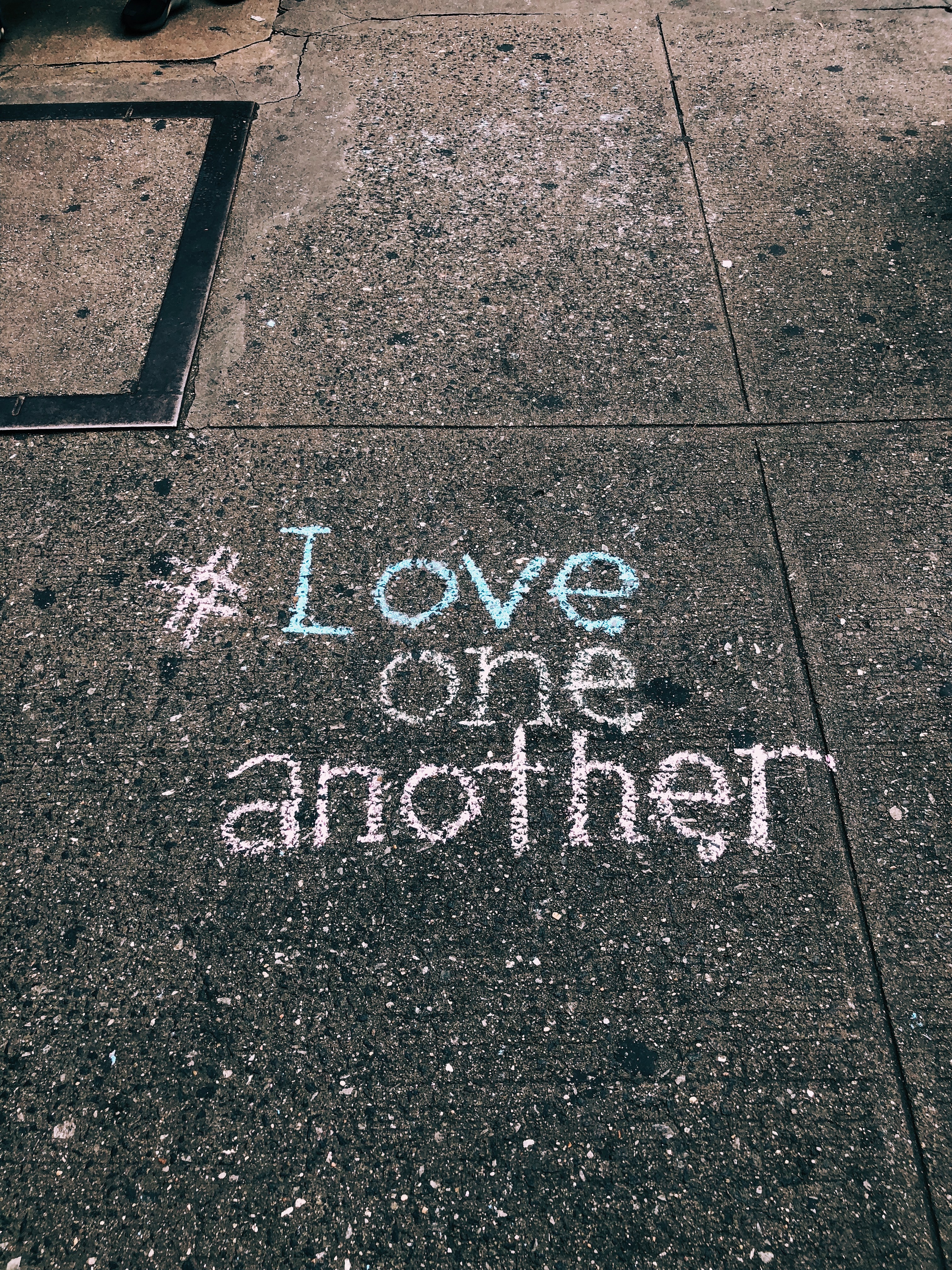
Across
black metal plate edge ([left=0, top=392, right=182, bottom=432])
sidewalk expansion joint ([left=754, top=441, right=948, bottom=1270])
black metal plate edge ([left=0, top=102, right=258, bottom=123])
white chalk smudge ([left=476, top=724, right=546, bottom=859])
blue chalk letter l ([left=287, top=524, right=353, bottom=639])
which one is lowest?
sidewalk expansion joint ([left=754, top=441, right=948, bottom=1270])

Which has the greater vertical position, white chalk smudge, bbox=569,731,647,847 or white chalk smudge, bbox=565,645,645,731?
white chalk smudge, bbox=565,645,645,731

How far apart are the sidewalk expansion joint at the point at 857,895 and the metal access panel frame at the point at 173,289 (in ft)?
7.14

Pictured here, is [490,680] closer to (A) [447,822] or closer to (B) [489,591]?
(B) [489,591]

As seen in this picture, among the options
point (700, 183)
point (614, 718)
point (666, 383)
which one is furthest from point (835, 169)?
point (614, 718)

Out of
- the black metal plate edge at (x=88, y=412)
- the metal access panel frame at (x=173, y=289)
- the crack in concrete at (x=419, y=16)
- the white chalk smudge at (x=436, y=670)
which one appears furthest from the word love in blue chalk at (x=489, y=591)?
the crack in concrete at (x=419, y=16)

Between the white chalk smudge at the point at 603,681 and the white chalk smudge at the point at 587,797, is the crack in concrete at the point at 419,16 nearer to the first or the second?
the white chalk smudge at the point at 603,681

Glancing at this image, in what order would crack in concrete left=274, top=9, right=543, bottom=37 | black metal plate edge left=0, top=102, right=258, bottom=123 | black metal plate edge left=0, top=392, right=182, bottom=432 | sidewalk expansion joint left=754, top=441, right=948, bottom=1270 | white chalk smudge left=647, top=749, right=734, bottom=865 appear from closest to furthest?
sidewalk expansion joint left=754, top=441, right=948, bottom=1270
white chalk smudge left=647, top=749, right=734, bottom=865
black metal plate edge left=0, top=392, right=182, bottom=432
black metal plate edge left=0, top=102, right=258, bottom=123
crack in concrete left=274, top=9, right=543, bottom=37

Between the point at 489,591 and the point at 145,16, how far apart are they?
13.5 ft

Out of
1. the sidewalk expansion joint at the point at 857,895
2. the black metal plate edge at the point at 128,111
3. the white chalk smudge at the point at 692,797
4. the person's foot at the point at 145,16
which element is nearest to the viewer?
the sidewalk expansion joint at the point at 857,895

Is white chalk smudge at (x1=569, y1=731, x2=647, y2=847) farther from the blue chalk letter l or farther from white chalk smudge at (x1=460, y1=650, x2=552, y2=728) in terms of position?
the blue chalk letter l

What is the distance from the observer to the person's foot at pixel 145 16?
4.67 meters

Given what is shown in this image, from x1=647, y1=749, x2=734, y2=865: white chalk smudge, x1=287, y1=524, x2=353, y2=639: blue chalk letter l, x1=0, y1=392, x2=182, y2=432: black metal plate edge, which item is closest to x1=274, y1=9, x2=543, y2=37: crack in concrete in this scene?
x1=0, y1=392, x2=182, y2=432: black metal plate edge

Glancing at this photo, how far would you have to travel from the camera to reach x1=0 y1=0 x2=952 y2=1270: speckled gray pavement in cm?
196

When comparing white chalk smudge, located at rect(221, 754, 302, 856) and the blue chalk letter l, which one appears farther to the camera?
the blue chalk letter l
